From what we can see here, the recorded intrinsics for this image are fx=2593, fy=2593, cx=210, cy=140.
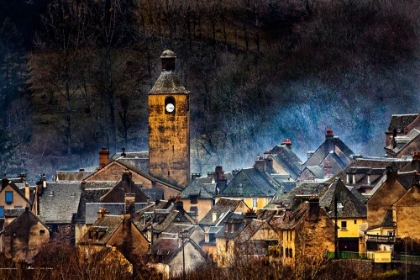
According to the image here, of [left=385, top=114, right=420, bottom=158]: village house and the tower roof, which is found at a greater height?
the tower roof

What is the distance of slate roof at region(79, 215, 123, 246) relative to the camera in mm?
137875

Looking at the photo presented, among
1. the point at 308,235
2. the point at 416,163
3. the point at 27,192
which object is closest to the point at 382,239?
the point at 308,235

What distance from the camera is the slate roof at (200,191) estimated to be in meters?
161

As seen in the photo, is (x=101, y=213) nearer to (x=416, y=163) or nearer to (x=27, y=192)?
(x=27, y=192)

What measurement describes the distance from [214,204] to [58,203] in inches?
375

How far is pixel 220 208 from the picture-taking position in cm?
14900

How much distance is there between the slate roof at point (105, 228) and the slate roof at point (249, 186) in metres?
20.2

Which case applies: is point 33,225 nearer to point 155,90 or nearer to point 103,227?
point 103,227

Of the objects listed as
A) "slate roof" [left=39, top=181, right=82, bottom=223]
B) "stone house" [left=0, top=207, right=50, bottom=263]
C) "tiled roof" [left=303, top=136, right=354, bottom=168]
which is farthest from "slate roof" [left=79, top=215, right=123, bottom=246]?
"tiled roof" [left=303, top=136, right=354, bottom=168]

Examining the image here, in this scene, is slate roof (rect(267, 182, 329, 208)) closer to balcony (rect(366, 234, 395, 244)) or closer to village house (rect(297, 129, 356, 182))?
village house (rect(297, 129, 356, 182))

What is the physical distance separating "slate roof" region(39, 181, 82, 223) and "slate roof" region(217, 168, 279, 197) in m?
A: 9.16

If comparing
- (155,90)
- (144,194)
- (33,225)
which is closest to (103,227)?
(33,225)

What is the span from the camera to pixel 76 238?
15112cm

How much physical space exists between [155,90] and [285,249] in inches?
2186
